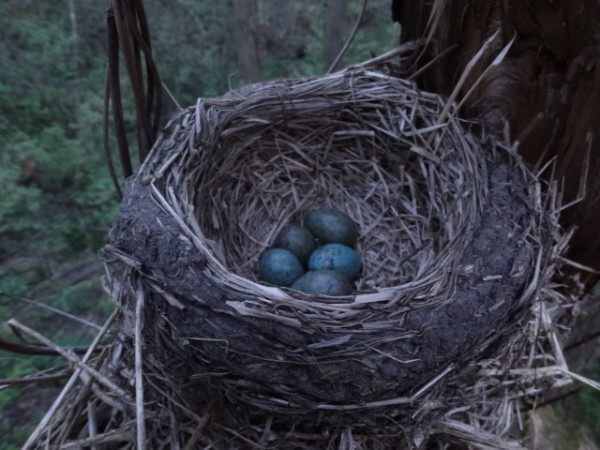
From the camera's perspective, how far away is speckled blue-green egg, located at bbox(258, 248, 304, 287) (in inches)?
63.9

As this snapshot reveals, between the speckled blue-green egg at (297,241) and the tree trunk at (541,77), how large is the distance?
65 centimetres

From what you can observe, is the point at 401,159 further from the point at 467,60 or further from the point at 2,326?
the point at 2,326

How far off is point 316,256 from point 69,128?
186 centimetres

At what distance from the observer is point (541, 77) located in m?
1.28

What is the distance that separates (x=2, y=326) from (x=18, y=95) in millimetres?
1543

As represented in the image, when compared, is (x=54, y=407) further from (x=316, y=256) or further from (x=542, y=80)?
(x=542, y=80)

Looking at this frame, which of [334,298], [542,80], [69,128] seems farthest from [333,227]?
[69,128]

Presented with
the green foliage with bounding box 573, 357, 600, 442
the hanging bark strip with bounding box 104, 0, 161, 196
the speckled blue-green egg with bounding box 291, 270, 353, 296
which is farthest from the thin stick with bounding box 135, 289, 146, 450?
the green foliage with bounding box 573, 357, 600, 442

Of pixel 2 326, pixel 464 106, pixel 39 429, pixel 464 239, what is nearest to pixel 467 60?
pixel 464 106

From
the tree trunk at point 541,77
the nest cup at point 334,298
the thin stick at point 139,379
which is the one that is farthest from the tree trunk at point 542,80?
the thin stick at point 139,379

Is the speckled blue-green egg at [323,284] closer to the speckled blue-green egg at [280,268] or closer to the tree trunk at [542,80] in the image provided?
the speckled blue-green egg at [280,268]

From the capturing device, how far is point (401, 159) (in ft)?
5.51

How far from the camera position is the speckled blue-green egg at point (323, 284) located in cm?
149

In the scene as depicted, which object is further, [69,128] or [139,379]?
[69,128]
